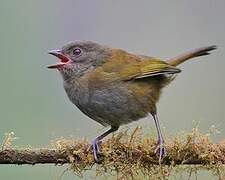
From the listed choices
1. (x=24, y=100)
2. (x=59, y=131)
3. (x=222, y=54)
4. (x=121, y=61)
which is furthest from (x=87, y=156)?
(x=222, y=54)

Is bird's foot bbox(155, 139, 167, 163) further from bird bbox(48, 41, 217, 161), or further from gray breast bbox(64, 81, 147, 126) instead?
gray breast bbox(64, 81, 147, 126)

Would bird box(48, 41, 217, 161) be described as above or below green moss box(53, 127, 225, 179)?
above

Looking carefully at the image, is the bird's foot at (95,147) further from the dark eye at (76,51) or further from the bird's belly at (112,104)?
the dark eye at (76,51)

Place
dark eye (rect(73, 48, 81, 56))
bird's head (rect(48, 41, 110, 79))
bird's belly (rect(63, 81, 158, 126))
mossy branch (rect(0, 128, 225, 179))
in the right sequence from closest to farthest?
mossy branch (rect(0, 128, 225, 179)) < bird's belly (rect(63, 81, 158, 126)) < bird's head (rect(48, 41, 110, 79)) < dark eye (rect(73, 48, 81, 56))

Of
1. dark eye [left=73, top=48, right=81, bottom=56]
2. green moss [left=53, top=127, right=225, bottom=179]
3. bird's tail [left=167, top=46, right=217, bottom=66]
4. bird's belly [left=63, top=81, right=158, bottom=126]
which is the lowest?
green moss [left=53, top=127, right=225, bottom=179]

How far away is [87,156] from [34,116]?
213cm

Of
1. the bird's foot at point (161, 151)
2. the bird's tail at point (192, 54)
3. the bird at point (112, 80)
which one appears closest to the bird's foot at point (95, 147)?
the bird at point (112, 80)

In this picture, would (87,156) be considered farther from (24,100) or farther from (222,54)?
(222,54)

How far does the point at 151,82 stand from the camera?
17.6 feet

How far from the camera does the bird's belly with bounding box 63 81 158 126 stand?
5051mm

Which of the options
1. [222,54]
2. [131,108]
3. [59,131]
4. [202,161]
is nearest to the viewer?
[202,161]

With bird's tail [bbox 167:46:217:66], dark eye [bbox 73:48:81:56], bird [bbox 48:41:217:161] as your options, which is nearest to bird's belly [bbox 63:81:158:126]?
bird [bbox 48:41:217:161]

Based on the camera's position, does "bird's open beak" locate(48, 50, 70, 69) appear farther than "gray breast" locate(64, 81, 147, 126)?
Yes

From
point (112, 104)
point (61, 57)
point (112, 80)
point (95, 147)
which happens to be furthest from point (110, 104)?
point (61, 57)
